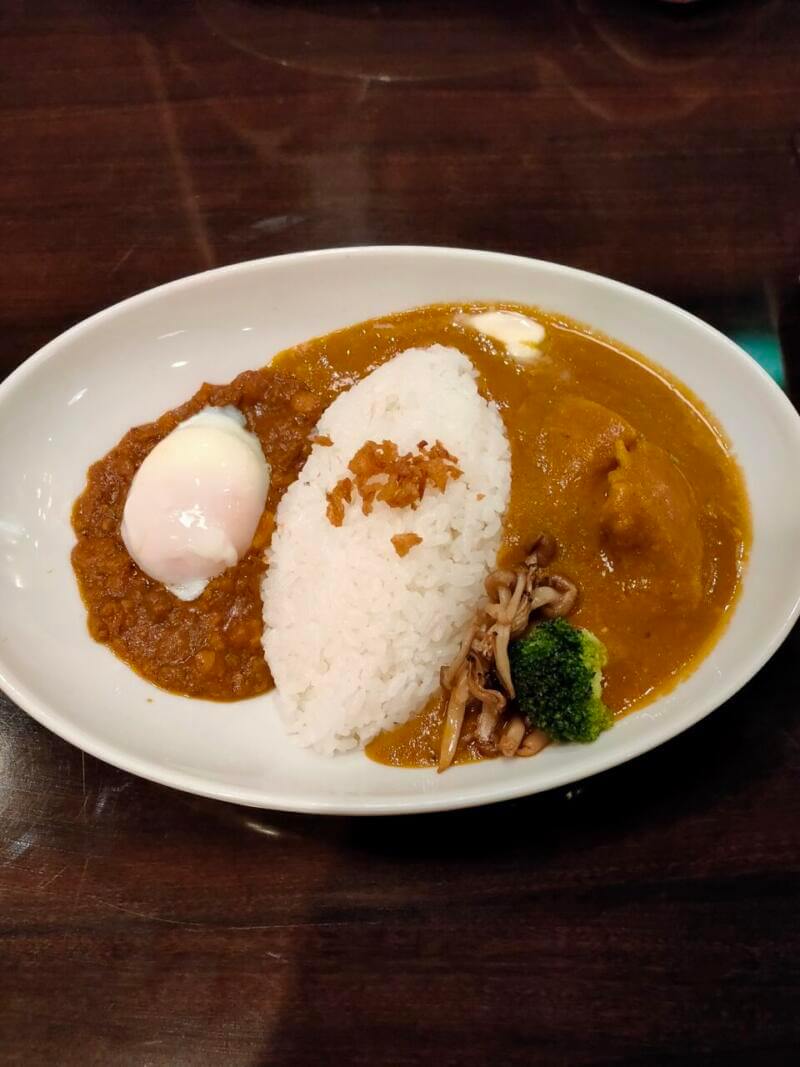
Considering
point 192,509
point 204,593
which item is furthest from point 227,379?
point 204,593

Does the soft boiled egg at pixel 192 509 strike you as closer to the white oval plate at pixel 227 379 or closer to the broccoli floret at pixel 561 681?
the white oval plate at pixel 227 379

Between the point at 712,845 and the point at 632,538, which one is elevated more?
the point at 632,538

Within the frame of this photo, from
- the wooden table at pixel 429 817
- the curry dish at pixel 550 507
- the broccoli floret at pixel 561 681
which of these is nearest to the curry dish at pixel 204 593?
the curry dish at pixel 550 507

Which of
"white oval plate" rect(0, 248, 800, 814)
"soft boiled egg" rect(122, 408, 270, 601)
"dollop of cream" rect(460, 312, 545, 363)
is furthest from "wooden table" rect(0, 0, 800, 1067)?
"soft boiled egg" rect(122, 408, 270, 601)

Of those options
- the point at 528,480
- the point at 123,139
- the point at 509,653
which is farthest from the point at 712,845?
the point at 123,139

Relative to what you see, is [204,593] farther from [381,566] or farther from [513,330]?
[513,330]

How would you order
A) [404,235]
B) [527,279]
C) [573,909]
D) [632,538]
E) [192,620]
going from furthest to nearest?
[404,235] → [527,279] → [192,620] → [632,538] → [573,909]

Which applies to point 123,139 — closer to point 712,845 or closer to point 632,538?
point 632,538

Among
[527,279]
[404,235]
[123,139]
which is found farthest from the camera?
[123,139]
